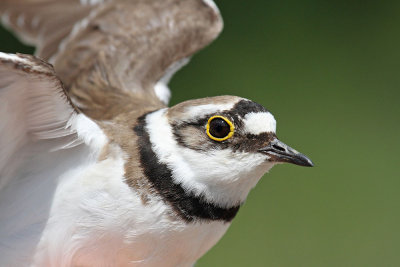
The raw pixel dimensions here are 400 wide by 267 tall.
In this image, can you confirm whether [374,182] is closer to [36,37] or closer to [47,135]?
[36,37]

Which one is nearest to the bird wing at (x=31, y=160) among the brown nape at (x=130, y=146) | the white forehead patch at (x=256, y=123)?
the brown nape at (x=130, y=146)

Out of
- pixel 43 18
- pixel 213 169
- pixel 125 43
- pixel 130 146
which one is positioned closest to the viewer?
pixel 213 169

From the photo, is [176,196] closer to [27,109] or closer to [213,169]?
[213,169]

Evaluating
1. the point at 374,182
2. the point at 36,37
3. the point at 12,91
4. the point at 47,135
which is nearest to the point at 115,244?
the point at 47,135

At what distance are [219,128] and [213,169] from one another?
0.11 m

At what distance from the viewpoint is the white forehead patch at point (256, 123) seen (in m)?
1.96

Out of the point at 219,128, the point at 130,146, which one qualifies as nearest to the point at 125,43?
the point at 130,146

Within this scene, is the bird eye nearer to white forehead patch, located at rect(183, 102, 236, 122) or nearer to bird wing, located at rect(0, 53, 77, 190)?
white forehead patch, located at rect(183, 102, 236, 122)

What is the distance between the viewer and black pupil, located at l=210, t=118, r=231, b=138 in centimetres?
196

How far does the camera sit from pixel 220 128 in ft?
6.46

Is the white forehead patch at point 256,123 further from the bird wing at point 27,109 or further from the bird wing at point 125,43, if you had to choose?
the bird wing at point 125,43

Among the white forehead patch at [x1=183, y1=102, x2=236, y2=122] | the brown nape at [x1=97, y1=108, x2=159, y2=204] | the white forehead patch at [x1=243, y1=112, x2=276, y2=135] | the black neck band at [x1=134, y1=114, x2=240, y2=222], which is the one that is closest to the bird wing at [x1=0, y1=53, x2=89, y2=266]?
the brown nape at [x1=97, y1=108, x2=159, y2=204]

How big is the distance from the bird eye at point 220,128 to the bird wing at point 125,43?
725 mm

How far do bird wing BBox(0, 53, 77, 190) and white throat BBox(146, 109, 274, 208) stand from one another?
0.28 metres
